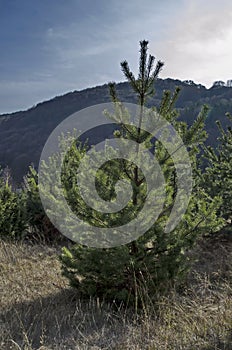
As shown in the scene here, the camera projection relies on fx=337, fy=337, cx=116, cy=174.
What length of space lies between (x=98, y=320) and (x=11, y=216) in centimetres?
489

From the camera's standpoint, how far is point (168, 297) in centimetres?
367

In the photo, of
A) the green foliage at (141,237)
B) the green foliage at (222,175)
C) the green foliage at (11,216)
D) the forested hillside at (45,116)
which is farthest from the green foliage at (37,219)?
the forested hillside at (45,116)

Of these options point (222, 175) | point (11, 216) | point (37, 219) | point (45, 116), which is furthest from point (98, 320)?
point (45, 116)

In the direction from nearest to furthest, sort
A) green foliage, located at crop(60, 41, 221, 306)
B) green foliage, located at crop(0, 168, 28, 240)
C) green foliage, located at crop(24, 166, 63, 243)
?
green foliage, located at crop(60, 41, 221, 306) < green foliage, located at crop(0, 168, 28, 240) < green foliage, located at crop(24, 166, 63, 243)

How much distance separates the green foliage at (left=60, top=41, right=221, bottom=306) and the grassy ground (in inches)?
8.8

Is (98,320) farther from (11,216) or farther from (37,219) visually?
(37,219)

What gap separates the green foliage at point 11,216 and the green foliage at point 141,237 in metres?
4.24

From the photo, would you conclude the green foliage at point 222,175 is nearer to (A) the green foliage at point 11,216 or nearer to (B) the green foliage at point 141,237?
(B) the green foliage at point 141,237

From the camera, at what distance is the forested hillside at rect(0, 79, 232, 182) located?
203 feet

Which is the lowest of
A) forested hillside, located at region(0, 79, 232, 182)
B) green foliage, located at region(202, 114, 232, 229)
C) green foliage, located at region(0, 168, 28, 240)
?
green foliage, located at region(0, 168, 28, 240)

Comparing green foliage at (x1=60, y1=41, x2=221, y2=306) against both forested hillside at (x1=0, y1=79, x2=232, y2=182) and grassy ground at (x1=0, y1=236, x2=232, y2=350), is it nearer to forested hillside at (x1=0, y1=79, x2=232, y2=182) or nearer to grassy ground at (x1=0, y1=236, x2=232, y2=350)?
grassy ground at (x1=0, y1=236, x2=232, y2=350)

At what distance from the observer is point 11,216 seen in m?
7.72

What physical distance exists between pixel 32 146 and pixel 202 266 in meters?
67.4

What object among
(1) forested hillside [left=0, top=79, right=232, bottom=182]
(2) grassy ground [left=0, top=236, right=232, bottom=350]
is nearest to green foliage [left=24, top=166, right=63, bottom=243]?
(2) grassy ground [left=0, top=236, right=232, bottom=350]
